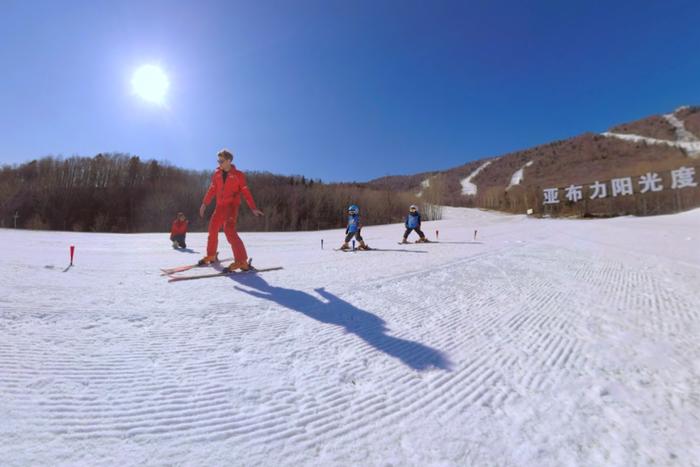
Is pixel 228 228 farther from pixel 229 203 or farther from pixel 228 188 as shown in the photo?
pixel 228 188

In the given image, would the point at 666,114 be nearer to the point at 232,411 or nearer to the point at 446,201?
the point at 446,201

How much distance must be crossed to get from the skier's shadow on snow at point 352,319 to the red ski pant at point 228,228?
2.25 feet

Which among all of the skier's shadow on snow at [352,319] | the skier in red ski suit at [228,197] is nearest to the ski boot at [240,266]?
the skier in red ski suit at [228,197]

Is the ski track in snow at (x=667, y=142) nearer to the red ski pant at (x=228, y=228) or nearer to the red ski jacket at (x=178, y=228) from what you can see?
the red ski pant at (x=228, y=228)

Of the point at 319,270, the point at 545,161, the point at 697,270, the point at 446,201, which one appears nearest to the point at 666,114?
the point at 545,161

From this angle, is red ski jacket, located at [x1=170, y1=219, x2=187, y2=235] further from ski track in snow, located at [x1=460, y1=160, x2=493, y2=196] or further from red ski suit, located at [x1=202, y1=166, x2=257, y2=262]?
ski track in snow, located at [x1=460, y1=160, x2=493, y2=196]

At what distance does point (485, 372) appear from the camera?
1.65 meters

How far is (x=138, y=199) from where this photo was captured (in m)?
26.0

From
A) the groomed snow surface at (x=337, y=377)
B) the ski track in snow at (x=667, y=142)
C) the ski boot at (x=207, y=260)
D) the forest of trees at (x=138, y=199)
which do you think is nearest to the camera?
the groomed snow surface at (x=337, y=377)

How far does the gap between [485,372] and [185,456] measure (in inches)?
58.3

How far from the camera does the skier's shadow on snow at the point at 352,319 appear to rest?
1799 mm

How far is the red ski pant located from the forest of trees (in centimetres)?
1725

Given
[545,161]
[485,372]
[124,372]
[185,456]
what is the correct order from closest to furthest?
[185,456] → [124,372] → [485,372] → [545,161]

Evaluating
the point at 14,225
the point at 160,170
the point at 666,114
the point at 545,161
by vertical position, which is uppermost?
the point at 666,114
